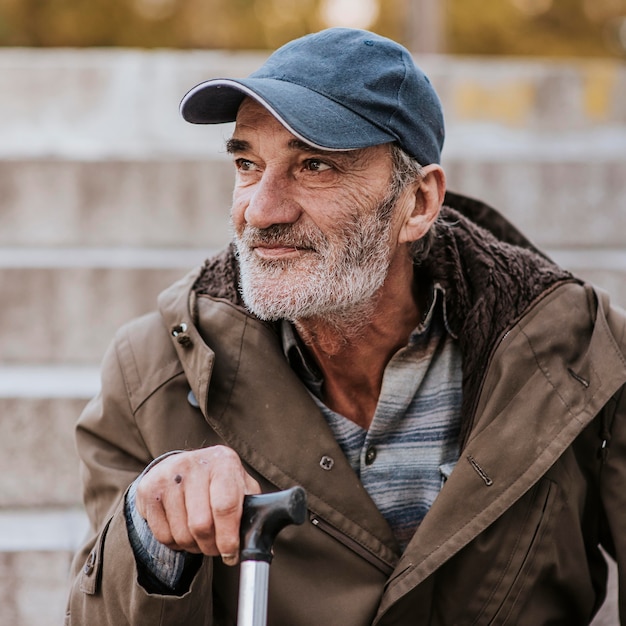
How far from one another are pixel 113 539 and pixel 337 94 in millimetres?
1079

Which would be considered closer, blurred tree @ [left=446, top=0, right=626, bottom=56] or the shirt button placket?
the shirt button placket

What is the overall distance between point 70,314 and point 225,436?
2.00 meters

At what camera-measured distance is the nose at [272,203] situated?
7.08ft

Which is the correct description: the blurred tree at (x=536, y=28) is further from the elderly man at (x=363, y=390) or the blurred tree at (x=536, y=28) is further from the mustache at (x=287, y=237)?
the mustache at (x=287, y=237)

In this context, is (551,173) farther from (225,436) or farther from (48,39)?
(48,39)

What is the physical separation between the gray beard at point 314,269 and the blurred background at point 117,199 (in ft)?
1.65

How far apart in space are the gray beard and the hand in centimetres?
48

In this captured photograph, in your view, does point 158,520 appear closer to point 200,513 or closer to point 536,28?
point 200,513

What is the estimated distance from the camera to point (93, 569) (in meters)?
2.07

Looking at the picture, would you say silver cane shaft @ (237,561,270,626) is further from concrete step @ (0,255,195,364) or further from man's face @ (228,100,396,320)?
concrete step @ (0,255,195,364)

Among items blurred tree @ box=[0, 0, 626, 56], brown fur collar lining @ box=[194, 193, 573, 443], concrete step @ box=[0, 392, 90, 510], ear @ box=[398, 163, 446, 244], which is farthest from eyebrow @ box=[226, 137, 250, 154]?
blurred tree @ box=[0, 0, 626, 56]

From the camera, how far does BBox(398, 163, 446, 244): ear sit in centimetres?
241

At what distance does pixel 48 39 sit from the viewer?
14539 mm

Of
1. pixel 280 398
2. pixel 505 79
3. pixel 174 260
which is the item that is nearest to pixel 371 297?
pixel 280 398
